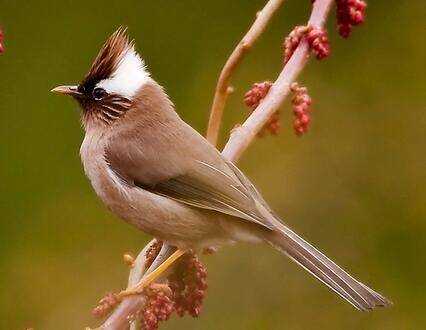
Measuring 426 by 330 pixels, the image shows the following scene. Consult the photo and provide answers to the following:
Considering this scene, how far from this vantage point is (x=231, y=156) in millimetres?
3027

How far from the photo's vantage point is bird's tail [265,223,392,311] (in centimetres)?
277

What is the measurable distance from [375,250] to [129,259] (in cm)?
203

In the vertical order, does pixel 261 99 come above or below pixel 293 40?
below

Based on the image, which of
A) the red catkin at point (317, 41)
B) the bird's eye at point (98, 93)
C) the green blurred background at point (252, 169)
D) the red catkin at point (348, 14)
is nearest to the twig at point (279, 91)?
the red catkin at point (317, 41)

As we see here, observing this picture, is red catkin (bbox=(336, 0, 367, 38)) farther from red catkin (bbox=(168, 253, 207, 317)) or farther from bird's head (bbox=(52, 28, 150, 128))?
red catkin (bbox=(168, 253, 207, 317))

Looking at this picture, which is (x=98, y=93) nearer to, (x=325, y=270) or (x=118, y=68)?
(x=118, y=68)

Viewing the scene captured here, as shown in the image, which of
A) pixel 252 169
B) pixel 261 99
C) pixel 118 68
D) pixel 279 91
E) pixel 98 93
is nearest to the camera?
pixel 279 91

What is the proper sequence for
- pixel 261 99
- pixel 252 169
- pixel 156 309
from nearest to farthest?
pixel 156 309 → pixel 261 99 → pixel 252 169

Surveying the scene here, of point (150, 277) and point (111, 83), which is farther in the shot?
point (111, 83)

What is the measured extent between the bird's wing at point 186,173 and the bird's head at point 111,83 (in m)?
0.13

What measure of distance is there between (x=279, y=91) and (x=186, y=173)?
0.37 meters

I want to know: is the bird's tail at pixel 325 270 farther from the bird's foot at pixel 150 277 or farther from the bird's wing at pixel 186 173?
the bird's foot at pixel 150 277

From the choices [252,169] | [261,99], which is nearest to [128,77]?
[261,99]

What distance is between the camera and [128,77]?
311 cm
